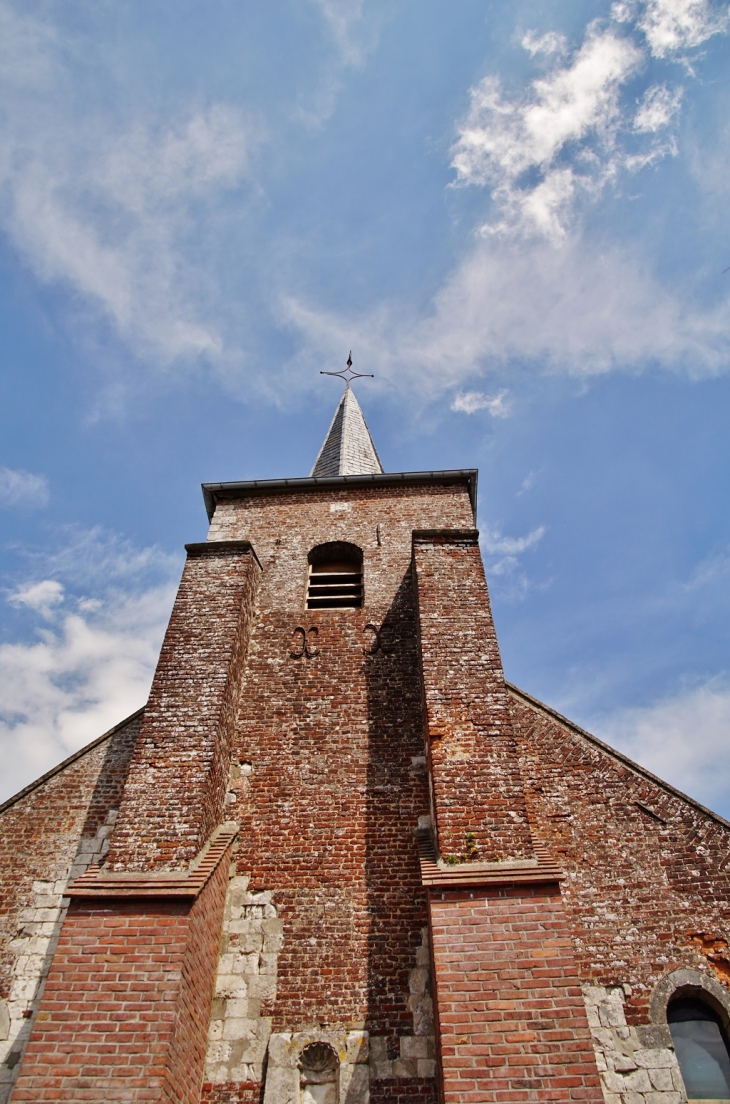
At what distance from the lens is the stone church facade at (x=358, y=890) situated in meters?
5.27

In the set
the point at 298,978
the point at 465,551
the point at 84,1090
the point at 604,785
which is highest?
the point at 465,551

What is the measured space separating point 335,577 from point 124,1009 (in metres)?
6.40

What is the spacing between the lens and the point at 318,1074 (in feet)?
19.2

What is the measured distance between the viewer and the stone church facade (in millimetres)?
5270

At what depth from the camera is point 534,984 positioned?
5.29 m

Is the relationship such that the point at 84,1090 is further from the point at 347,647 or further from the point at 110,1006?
the point at 347,647

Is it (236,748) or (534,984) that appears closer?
(534,984)

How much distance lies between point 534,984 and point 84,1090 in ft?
11.5

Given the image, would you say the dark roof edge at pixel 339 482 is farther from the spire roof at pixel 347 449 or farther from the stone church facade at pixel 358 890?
the stone church facade at pixel 358 890

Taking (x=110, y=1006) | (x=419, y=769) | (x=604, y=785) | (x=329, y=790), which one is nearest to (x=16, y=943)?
(x=110, y=1006)

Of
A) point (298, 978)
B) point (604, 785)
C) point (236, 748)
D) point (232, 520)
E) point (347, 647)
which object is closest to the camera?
point (298, 978)

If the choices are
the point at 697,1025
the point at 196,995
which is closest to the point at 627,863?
the point at 697,1025

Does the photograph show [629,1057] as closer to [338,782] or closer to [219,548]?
[338,782]

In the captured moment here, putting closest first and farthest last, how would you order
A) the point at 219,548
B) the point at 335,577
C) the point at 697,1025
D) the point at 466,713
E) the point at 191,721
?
the point at 697,1025 < the point at 466,713 < the point at 191,721 < the point at 219,548 < the point at 335,577
